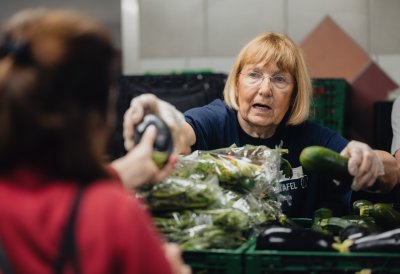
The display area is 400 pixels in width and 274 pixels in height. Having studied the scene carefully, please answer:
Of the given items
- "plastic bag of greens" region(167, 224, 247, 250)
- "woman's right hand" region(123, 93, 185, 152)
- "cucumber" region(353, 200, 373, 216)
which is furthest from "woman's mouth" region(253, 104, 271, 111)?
"plastic bag of greens" region(167, 224, 247, 250)

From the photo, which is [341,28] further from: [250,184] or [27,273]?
[27,273]

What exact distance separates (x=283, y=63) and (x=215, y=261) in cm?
132

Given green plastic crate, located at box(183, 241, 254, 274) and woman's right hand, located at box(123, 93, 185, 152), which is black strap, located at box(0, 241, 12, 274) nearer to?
green plastic crate, located at box(183, 241, 254, 274)

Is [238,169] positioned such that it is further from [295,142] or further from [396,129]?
[396,129]

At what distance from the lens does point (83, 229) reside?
98 centimetres

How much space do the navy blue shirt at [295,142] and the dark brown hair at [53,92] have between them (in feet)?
5.08

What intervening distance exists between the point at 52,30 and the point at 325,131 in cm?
189

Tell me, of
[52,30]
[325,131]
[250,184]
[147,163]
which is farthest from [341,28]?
[52,30]

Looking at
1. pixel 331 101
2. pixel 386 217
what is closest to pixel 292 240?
pixel 386 217

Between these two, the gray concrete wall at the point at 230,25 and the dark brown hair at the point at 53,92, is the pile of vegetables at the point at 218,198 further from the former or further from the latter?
the gray concrete wall at the point at 230,25

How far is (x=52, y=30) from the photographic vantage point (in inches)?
40.0

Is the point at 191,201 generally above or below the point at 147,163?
below

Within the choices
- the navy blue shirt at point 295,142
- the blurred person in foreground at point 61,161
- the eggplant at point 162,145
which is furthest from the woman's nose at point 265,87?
the blurred person in foreground at point 61,161

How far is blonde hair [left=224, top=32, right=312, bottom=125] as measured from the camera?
266 centimetres
